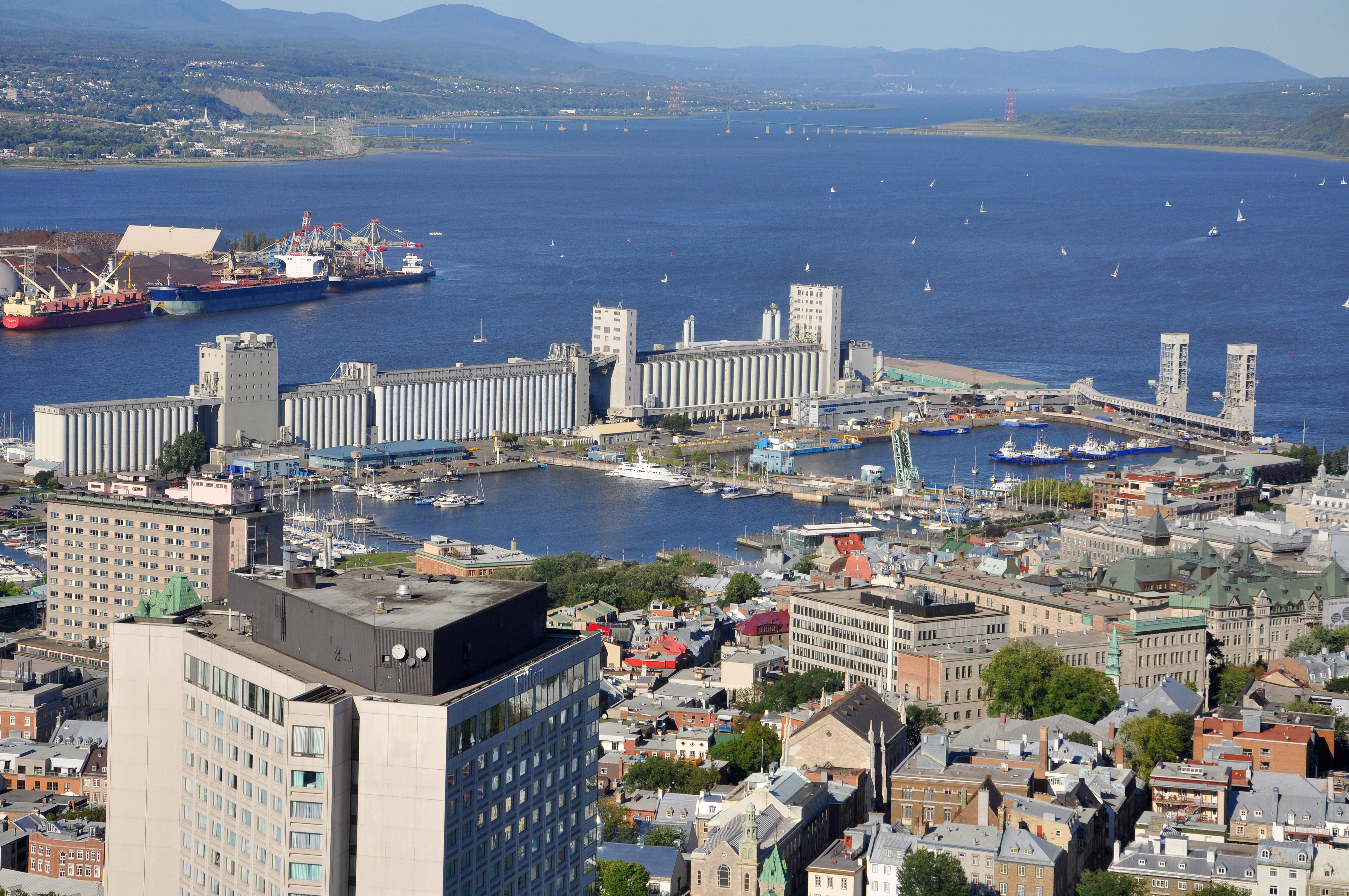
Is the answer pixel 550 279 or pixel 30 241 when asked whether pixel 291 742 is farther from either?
pixel 30 241

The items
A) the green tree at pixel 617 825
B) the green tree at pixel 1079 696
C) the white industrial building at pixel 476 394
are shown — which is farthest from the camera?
the white industrial building at pixel 476 394

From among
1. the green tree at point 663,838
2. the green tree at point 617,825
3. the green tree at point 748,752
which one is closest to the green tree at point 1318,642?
the green tree at point 748,752

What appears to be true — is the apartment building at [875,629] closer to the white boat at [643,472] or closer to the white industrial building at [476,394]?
the white boat at [643,472]

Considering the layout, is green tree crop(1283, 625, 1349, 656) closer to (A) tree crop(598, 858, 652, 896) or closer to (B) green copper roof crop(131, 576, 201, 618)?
(A) tree crop(598, 858, 652, 896)

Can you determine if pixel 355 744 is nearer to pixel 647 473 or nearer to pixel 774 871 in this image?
pixel 774 871

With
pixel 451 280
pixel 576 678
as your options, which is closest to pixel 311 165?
pixel 451 280

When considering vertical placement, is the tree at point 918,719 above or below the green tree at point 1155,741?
below
